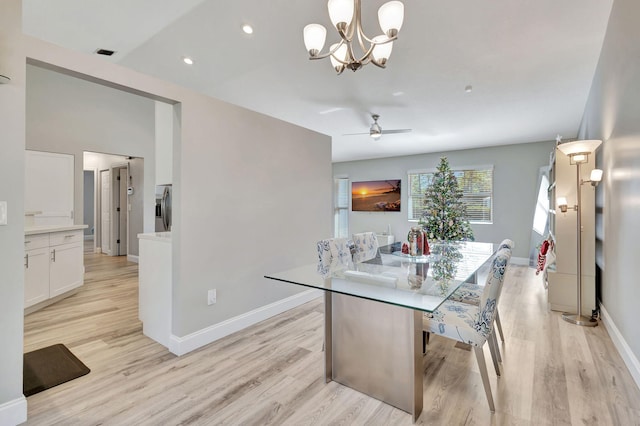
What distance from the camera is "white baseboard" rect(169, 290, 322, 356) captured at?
242 centimetres

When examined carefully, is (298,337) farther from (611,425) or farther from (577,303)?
(577,303)

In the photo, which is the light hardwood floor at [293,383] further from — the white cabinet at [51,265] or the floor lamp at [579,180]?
the white cabinet at [51,265]

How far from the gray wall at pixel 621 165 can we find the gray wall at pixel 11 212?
3.70 m

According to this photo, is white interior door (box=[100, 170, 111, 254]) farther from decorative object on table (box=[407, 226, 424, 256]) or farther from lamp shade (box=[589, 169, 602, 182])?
lamp shade (box=[589, 169, 602, 182])

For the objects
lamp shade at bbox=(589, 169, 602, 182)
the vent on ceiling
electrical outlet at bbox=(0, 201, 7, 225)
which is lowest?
electrical outlet at bbox=(0, 201, 7, 225)

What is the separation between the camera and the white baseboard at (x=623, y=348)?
A: 6.51 ft

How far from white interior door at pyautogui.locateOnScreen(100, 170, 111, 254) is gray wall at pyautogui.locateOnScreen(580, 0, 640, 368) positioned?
28.9 ft

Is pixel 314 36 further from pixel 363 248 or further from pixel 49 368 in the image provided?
pixel 49 368

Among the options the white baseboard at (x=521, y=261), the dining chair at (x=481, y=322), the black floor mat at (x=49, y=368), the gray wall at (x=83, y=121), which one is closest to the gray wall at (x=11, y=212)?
the black floor mat at (x=49, y=368)

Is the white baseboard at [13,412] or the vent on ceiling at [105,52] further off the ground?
the vent on ceiling at [105,52]

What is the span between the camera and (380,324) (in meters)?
1.82

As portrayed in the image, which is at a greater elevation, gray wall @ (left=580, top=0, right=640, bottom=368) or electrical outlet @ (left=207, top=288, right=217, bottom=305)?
gray wall @ (left=580, top=0, right=640, bottom=368)

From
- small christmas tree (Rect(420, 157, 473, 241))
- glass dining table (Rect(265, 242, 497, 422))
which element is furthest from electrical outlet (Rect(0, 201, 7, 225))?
small christmas tree (Rect(420, 157, 473, 241))

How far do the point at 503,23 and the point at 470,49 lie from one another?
1.27 ft
